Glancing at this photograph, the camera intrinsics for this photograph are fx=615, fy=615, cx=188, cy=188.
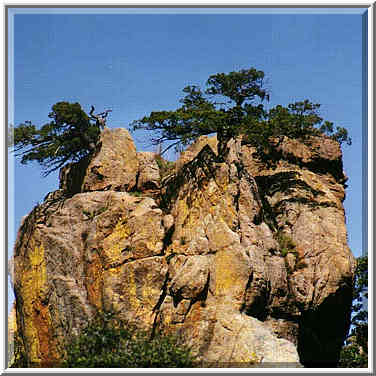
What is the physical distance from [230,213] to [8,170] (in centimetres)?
714

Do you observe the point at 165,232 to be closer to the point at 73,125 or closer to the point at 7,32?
the point at 73,125

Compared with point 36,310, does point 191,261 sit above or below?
above

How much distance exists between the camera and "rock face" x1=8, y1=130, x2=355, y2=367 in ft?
57.4

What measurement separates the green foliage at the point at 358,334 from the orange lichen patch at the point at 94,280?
27.5 feet

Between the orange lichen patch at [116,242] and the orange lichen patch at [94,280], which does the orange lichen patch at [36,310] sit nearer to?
the orange lichen patch at [94,280]

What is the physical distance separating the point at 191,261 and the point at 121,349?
3.87 metres

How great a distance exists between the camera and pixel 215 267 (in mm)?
18266

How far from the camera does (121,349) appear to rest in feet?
50.7

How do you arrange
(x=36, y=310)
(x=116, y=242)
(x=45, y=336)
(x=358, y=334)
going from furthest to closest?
(x=358, y=334) < (x=116, y=242) < (x=36, y=310) < (x=45, y=336)

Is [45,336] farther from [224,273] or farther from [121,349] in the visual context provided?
[224,273]

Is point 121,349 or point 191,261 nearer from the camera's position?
point 121,349

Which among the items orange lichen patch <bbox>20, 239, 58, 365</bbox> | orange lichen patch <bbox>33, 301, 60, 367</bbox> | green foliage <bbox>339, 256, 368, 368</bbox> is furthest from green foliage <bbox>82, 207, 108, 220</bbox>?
green foliage <bbox>339, 256, 368, 368</bbox>

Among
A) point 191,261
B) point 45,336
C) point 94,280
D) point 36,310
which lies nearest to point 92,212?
point 94,280

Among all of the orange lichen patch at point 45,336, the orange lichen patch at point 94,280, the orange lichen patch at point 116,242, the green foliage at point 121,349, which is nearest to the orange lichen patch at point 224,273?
the green foliage at point 121,349
